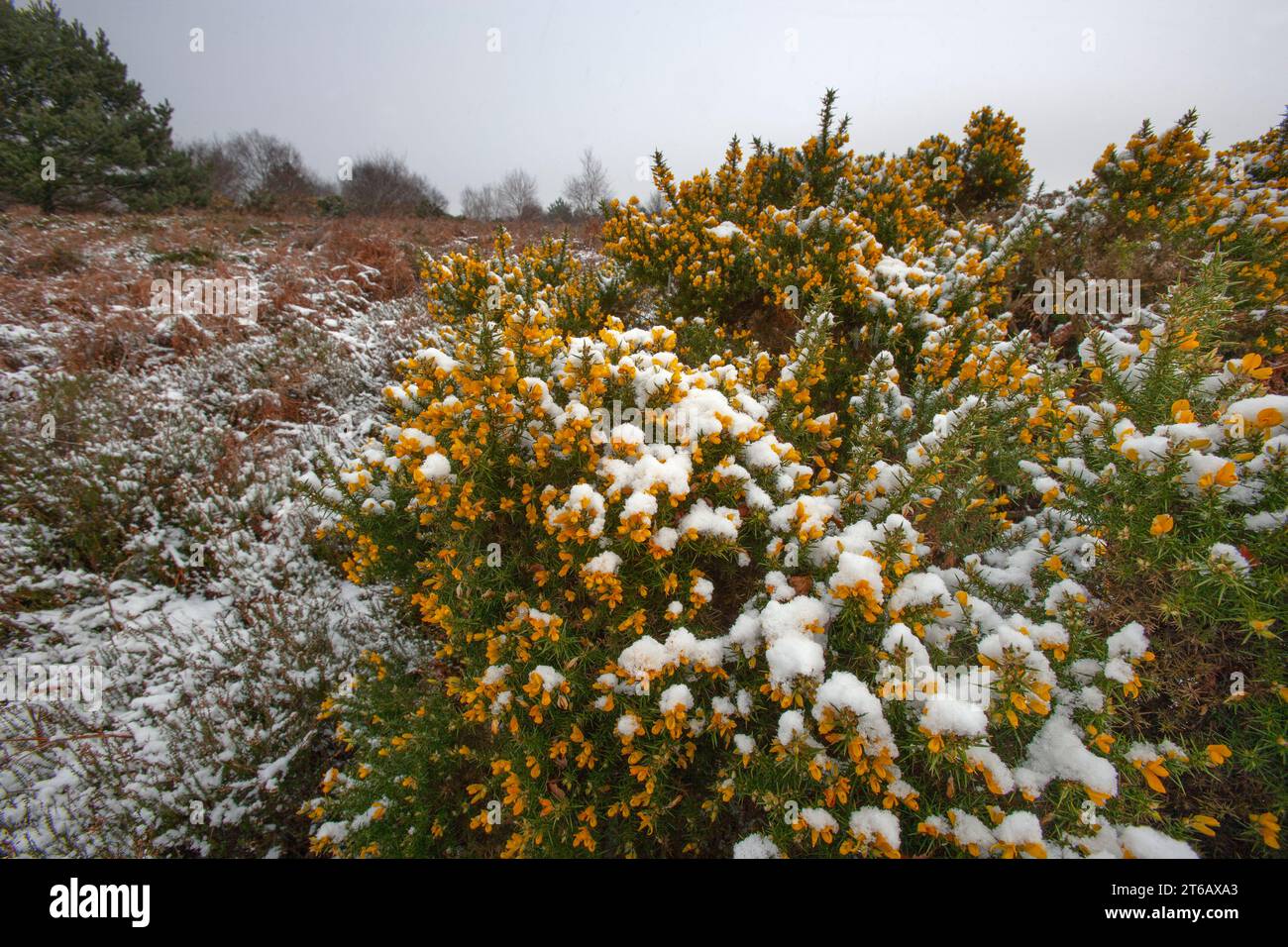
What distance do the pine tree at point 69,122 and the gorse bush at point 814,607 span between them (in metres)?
16.0

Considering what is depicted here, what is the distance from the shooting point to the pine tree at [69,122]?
1107 centimetres

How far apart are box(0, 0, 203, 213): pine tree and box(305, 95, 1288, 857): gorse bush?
16004mm

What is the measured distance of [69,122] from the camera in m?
11.4

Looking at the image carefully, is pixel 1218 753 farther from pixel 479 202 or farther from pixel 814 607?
pixel 479 202

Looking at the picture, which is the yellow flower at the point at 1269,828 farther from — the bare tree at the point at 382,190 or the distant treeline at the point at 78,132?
the bare tree at the point at 382,190

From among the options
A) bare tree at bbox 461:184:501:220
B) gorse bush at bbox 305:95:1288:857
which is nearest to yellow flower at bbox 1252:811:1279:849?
gorse bush at bbox 305:95:1288:857

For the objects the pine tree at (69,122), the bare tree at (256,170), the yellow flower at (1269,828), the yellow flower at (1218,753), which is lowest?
the yellow flower at (1269,828)

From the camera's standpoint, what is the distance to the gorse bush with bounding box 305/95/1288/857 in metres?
1.56

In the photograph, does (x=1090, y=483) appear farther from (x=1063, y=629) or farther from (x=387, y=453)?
(x=387, y=453)

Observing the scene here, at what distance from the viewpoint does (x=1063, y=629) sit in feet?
5.66

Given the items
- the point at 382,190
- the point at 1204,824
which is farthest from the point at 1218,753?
the point at 382,190

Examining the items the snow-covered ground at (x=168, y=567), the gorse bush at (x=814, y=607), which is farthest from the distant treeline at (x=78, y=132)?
the gorse bush at (x=814, y=607)

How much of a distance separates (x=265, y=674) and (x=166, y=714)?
55 centimetres

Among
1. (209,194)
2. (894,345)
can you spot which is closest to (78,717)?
(894,345)
